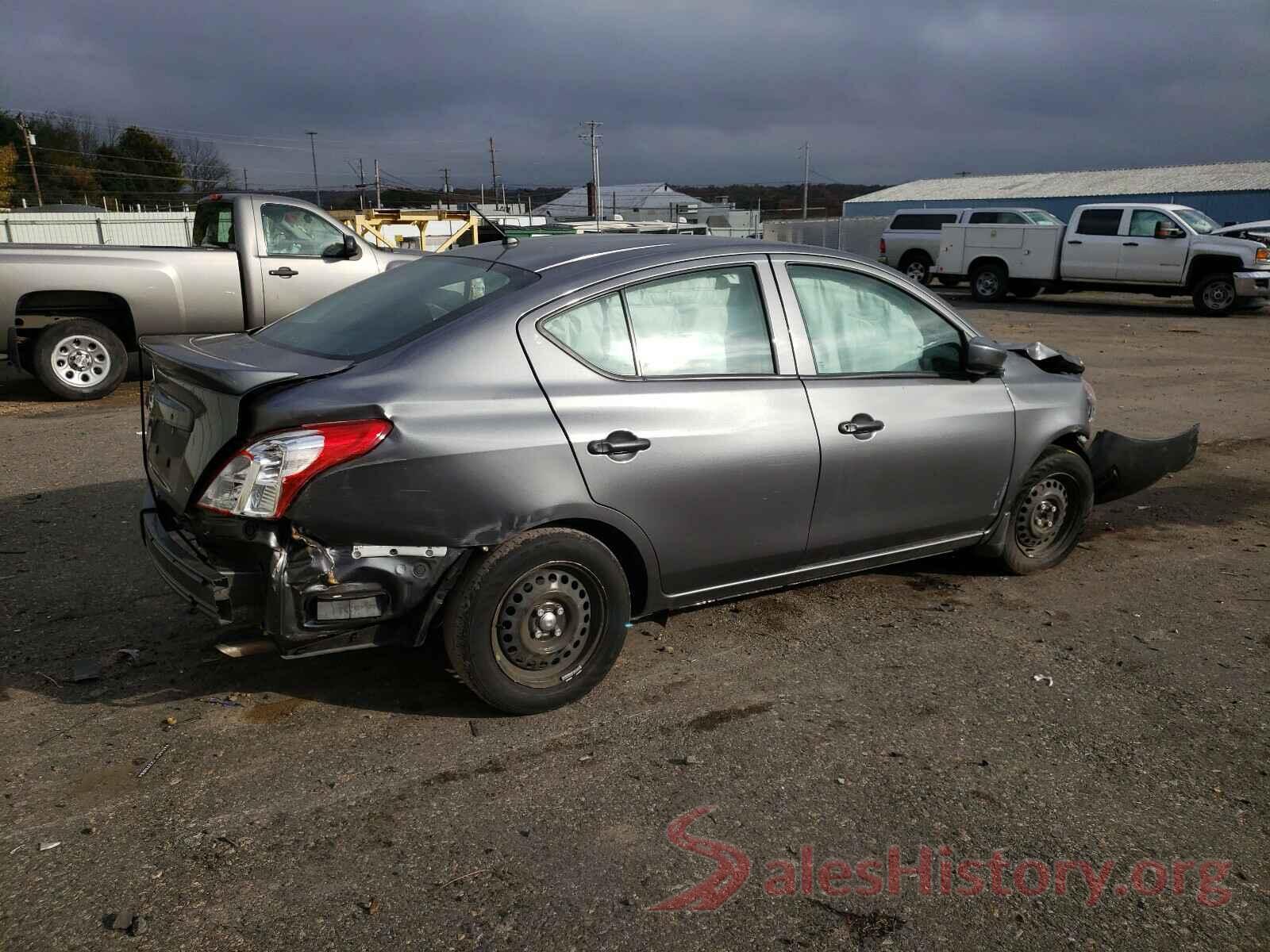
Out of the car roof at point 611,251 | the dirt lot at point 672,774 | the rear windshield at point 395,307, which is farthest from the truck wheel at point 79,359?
the car roof at point 611,251

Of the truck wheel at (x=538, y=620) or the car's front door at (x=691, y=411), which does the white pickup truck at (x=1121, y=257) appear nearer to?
the car's front door at (x=691, y=411)

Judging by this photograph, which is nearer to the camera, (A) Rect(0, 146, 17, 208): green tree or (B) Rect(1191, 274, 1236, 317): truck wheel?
(B) Rect(1191, 274, 1236, 317): truck wheel

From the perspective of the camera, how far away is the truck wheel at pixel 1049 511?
16.9ft

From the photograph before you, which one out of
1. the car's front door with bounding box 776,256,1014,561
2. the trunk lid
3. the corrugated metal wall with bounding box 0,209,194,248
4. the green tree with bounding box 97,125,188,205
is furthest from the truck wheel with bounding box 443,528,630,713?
the green tree with bounding box 97,125,188,205

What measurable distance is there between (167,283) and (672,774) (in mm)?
8599

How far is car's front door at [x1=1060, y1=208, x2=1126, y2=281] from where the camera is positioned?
20.4 metres

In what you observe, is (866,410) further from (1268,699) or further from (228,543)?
(228,543)

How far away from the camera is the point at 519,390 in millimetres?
3592

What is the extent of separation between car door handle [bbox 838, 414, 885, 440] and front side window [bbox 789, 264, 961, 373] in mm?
234

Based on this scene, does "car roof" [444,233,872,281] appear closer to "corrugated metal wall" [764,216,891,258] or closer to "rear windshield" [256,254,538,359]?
"rear windshield" [256,254,538,359]

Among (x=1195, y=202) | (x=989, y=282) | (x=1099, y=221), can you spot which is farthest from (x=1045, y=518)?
(x=1195, y=202)

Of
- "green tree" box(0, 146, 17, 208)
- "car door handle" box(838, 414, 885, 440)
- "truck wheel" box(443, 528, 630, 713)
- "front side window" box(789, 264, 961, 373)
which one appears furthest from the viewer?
"green tree" box(0, 146, 17, 208)

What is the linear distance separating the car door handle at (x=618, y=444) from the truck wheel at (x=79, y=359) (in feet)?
26.8

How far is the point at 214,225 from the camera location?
422 inches
